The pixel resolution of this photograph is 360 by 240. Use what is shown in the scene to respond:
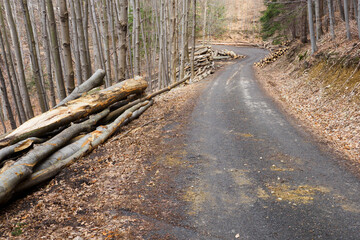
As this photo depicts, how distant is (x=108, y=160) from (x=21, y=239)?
8.48ft

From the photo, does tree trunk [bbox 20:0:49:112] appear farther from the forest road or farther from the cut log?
the forest road

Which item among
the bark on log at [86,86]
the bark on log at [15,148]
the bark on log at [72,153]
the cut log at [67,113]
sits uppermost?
the bark on log at [86,86]

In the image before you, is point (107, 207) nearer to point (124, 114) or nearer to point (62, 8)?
point (124, 114)

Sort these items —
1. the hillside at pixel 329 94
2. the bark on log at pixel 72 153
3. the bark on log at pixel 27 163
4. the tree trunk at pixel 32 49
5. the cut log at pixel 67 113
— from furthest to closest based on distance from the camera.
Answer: the tree trunk at pixel 32 49 < the hillside at pixel 329 94 < the cut log at pixel 67 113 < the bark on log at pixel 72 153 < the bark on log at pixel 27 163

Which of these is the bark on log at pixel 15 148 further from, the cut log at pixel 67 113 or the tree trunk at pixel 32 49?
the tree trunk at pixel 32 49

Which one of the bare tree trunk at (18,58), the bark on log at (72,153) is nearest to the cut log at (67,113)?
the bark on log at (72,153)

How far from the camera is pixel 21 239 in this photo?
3234 mm

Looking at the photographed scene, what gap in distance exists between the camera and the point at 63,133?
5.79 metres

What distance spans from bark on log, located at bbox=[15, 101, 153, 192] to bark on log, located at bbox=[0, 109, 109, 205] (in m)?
0.17

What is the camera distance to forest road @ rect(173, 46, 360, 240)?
137 inches

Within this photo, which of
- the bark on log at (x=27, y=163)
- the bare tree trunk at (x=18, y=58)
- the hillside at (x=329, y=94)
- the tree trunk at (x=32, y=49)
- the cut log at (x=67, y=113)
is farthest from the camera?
the bare tree trunk at (x=18, y=58)

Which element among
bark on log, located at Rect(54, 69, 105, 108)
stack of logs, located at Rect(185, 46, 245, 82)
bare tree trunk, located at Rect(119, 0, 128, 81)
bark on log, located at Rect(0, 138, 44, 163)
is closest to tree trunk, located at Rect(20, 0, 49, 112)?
bark on log, located at Rect(54, 69, 105, 108)

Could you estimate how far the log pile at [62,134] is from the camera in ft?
14.1

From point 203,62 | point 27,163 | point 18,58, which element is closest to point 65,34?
point 27,163
